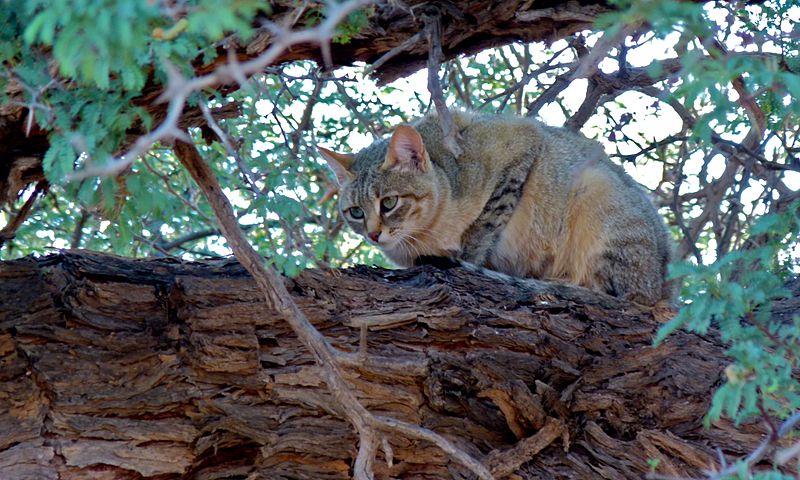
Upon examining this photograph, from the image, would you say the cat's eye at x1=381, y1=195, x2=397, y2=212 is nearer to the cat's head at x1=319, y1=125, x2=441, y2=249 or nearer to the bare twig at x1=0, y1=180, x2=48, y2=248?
the cat's head at x1=319, y1=125, x2=441, y2=249

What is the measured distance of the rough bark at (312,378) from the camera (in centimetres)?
349

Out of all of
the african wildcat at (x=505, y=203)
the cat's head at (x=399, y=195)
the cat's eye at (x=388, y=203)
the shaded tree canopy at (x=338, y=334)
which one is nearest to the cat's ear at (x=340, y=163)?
the african wildcat at (x=505, y=203)

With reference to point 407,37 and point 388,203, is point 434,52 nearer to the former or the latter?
point 407,37

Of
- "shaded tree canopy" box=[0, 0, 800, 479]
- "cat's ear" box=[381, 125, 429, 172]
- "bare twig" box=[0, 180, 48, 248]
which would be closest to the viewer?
"shaded tree canopy" box=[0, 0, 800, 479]

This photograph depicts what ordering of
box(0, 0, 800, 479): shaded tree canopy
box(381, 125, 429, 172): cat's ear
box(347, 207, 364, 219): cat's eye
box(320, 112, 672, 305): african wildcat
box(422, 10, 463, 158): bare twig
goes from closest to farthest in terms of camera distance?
box(0, 0, 800, 479): shaded tree canopy < box(422, 10, 463, 158): bare twig < box(320, 112, 672, 305): african wildcat < box(381, 125, 429, 172): cat's ear < box(347, 207, 364, 219): cat's eye

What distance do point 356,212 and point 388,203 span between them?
26cm

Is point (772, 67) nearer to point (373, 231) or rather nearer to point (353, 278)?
point (353, 278)

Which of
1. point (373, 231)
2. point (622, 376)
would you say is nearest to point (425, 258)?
point (373, 231)

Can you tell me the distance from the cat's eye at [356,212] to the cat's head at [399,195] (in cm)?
4

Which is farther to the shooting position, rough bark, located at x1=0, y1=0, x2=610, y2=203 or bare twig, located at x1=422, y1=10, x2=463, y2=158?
bare twig, located at x1=422, y1=10, x2=463, y2=158

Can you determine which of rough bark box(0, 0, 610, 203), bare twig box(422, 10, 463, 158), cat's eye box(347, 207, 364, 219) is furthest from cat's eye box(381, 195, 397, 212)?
bare twig box(422, 10, 463, 158)

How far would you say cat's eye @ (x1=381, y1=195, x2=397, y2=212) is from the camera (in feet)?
17.9

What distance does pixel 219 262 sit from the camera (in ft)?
13.4

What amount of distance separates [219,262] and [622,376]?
1851 mm
